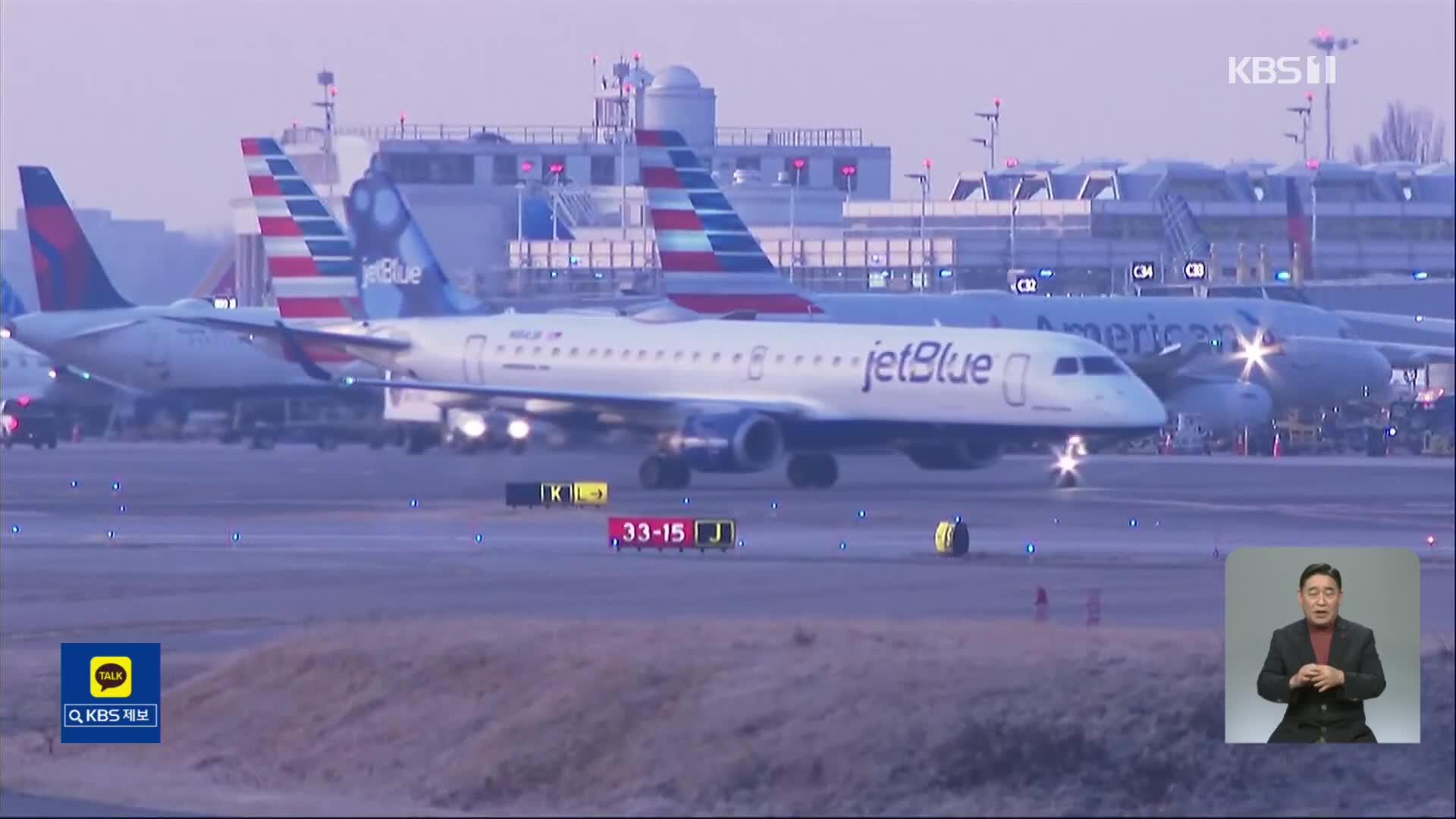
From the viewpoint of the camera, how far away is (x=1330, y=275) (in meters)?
23.4

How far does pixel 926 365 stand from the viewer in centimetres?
4312

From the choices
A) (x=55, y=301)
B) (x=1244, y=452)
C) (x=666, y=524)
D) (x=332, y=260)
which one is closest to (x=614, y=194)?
(x=332, y=260)

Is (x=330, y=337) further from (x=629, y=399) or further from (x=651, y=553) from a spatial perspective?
(x=651, y=553)

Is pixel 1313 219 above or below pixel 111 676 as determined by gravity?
above

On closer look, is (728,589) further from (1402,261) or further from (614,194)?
(614,194)

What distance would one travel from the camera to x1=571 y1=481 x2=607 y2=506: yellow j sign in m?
38.1

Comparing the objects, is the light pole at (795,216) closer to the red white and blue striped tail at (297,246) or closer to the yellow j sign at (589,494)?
the yellow j sign at (589,494)

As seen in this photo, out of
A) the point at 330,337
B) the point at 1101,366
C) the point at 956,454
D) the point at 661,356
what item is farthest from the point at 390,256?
the point at 1101,366

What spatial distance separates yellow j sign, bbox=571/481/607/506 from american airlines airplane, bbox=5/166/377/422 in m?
17.2

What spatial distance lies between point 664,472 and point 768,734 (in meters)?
27.7

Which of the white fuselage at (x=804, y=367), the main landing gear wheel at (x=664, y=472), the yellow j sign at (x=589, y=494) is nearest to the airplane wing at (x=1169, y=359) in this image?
the white fuselage at (x=804, y=367)

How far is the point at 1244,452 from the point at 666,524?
79.7ft

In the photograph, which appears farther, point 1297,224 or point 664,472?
point 664,472

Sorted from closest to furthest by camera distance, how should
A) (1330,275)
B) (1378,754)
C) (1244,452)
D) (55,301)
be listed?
(1378,754)
(1330,275)
(1244,452)
(55,301)
